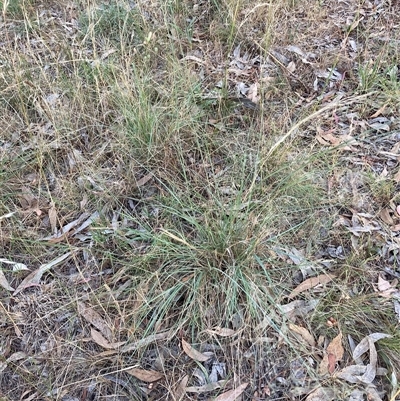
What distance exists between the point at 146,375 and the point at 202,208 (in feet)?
2.49

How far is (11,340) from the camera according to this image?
181cm

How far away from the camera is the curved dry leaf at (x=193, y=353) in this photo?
67.4 inches

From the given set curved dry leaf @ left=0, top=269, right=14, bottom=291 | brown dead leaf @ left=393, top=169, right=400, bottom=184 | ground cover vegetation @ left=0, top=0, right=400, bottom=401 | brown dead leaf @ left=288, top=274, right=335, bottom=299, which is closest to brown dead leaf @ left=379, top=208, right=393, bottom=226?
ground cover vegetation @ left=0, top=0, right=400, bottom=401

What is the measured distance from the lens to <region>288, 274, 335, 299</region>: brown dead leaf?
1837 millimetres

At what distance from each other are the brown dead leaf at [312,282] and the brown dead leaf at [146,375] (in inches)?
25.5

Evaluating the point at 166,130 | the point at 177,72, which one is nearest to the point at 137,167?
the point at 166,130

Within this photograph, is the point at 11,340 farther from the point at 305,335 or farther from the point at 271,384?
the point at 305,335

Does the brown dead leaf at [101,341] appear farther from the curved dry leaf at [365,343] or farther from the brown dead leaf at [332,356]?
the curved dry leaf at [365,343]

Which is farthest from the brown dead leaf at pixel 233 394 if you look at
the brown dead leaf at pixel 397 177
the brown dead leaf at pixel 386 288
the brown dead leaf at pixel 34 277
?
the brown dead leaf at pixel 397 177

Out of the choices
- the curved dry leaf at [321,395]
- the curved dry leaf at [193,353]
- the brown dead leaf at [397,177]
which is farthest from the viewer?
the brown dead leaf at [397,177]

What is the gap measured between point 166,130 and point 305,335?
120 cm

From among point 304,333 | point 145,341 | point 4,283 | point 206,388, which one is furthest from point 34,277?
point 304,333

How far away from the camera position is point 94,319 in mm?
1816

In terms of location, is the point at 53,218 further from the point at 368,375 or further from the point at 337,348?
the point at 368,375
